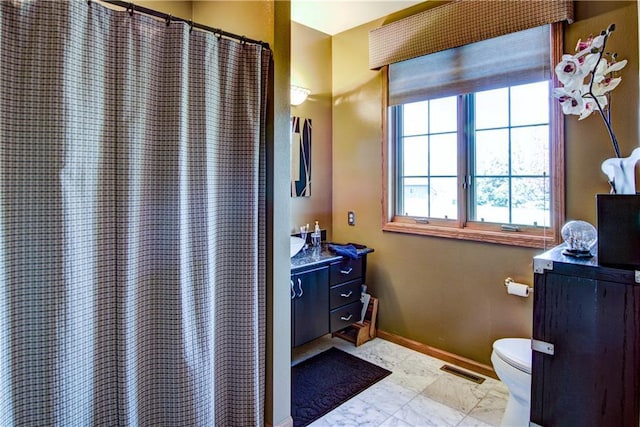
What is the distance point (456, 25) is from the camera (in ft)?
8.42

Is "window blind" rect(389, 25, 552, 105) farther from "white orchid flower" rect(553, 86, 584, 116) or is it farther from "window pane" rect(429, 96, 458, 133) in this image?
"white orchid flower" rect(553, 86, 584, 116)

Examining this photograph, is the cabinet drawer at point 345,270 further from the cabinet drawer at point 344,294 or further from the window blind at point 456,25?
the window blind at point 456,25

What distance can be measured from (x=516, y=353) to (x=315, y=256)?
136 cm

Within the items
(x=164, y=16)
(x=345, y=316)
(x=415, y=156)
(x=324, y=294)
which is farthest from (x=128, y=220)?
(x=415, y=156)

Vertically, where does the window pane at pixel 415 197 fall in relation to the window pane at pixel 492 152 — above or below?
below

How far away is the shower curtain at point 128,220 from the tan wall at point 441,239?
1472 mm

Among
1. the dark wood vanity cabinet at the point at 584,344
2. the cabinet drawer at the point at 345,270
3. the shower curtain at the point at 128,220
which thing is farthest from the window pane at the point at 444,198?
the shower curtain at the point at 128,220

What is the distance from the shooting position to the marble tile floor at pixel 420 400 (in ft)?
6.94

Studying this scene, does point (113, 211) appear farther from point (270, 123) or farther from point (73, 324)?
point (270, 123)

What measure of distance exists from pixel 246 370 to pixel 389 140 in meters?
2.03

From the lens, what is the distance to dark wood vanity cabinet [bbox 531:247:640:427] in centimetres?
123

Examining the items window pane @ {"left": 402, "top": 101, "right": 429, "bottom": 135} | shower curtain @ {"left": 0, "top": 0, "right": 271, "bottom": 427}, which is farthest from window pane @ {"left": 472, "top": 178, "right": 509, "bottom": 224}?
shower curtain @ {"left": 0, "top": 0, "right": 271, "bottom": 427}

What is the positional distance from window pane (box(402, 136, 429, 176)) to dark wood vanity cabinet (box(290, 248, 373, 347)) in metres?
0.71

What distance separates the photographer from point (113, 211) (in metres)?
1.46
